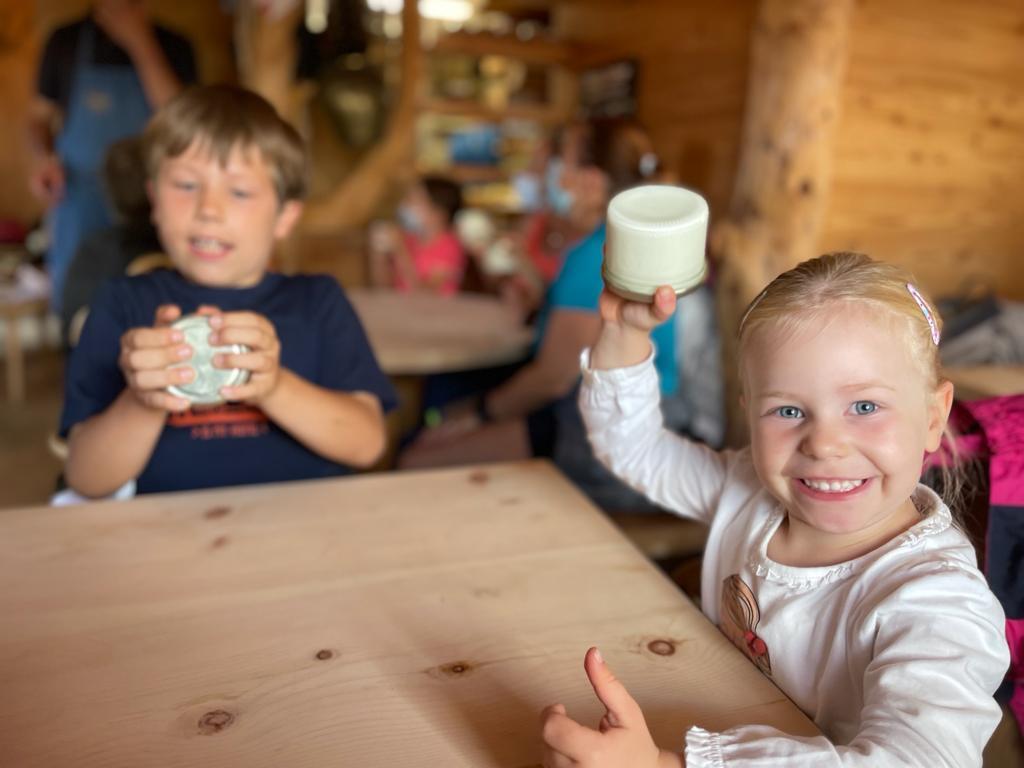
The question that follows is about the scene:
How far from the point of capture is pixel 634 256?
82 centimetres

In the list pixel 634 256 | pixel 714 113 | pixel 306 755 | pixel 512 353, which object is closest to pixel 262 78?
pixel 512 353

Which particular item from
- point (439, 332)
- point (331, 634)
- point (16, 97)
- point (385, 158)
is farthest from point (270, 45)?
point (16, 97)

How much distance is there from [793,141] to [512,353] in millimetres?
987

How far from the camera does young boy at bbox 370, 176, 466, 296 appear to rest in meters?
3.95

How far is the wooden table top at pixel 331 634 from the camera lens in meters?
0.64

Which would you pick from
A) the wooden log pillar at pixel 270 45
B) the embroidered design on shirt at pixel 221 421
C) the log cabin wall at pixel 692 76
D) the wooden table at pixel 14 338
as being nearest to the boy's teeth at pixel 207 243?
the embroidered design on shirt at pixel 221 421

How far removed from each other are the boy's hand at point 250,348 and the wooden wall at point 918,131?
2477 millimetres

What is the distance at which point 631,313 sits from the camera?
3.02 ft

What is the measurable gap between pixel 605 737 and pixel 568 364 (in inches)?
58.6

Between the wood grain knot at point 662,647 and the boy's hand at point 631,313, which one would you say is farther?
the boy's hand at point 631,313

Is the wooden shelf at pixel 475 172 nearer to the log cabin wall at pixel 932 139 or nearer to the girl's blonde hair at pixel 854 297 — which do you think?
the log cabin wall at pixel 932 139

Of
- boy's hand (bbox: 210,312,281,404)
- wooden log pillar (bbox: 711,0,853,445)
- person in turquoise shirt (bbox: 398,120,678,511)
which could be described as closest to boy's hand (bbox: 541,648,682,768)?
boy's hand (bbox: 210,312,281,404)

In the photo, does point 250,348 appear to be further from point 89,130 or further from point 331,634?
point 89,130

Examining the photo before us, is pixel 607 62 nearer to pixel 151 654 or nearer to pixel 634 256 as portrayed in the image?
pixel 634 256
